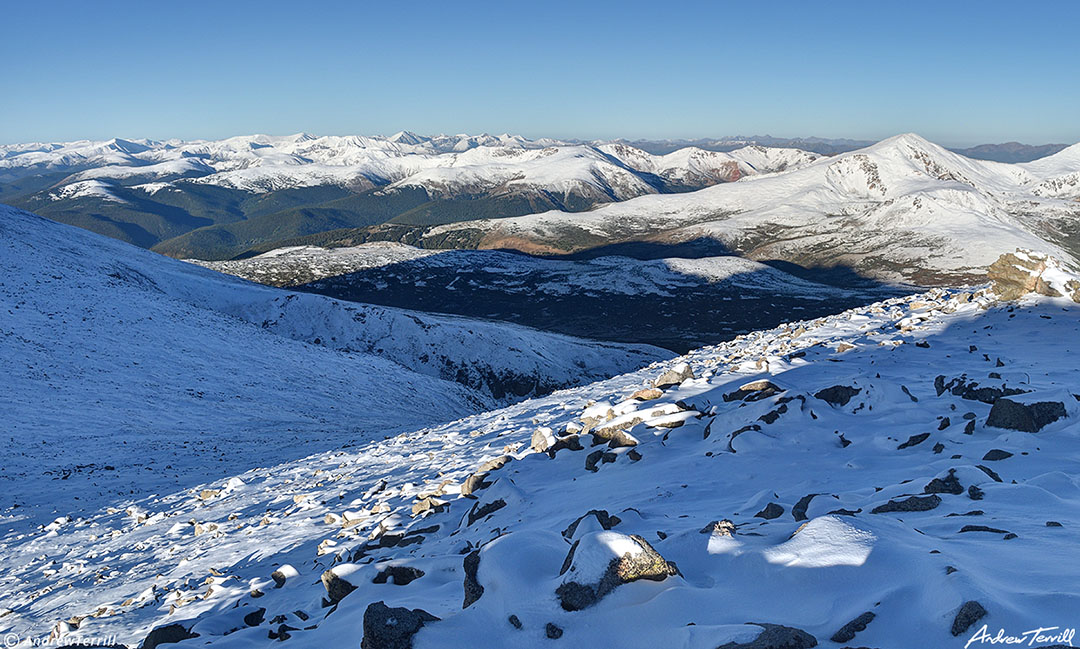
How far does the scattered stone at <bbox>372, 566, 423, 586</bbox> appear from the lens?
339 inches

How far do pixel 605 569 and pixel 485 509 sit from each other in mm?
6408

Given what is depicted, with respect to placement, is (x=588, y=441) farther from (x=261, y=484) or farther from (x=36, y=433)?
(x=36, y=433)

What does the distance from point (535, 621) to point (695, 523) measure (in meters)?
3.74

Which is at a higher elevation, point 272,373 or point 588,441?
point 588,441

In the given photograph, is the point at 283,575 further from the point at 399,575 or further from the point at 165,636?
the point at 399,575

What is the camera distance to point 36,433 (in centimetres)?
2914

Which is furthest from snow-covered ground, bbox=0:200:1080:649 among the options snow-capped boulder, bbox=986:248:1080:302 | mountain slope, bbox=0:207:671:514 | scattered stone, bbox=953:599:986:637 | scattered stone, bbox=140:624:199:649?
mountain slope, bbox=0:207:671:514

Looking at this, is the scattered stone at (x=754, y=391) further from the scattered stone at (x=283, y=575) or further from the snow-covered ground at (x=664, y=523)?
the scattered stone at (x=283, y=575)

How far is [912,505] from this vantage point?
811 centimetres

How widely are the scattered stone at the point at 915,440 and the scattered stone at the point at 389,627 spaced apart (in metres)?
10.3

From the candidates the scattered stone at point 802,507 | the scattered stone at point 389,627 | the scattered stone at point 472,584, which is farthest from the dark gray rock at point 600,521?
the scattered stone at point 389,627

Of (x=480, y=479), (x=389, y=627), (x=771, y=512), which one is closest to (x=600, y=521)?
(x=771, y=512)

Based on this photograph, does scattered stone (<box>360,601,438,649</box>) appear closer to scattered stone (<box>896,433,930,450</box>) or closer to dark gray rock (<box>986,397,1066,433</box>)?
scattered stone (<box>896,433,930,450</box>)

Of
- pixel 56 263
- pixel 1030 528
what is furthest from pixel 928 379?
pixel 56 263
